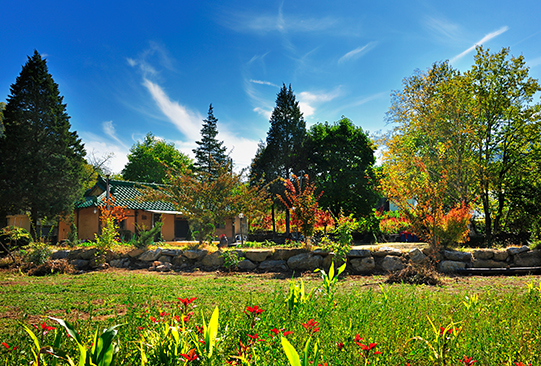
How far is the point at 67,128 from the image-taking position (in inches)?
882

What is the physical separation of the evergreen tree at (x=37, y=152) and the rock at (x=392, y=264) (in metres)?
20.8

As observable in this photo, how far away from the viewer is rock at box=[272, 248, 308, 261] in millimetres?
9062

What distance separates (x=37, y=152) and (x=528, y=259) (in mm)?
25386

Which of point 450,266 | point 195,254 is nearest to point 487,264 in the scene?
point 450,266

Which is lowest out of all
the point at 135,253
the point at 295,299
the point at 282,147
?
the point at 135,253

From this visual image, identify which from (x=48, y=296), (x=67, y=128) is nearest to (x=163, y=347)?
(x=48, y=296)

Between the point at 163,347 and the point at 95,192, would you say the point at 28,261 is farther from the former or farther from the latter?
the point at 95,192

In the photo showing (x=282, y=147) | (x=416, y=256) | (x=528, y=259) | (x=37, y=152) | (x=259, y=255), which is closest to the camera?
(x=416, y=256)

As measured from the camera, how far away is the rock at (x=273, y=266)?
8984mm

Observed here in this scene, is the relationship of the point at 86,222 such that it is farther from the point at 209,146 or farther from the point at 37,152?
the point at 209,146

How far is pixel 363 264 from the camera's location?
8289 millimetres

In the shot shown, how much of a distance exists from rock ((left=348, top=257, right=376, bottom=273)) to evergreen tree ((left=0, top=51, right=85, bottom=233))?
66.1ft

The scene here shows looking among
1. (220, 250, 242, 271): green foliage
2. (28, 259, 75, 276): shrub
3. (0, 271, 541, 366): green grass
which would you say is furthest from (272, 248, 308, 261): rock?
(28, 259, 75, 276): shrub

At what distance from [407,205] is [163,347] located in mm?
9799
